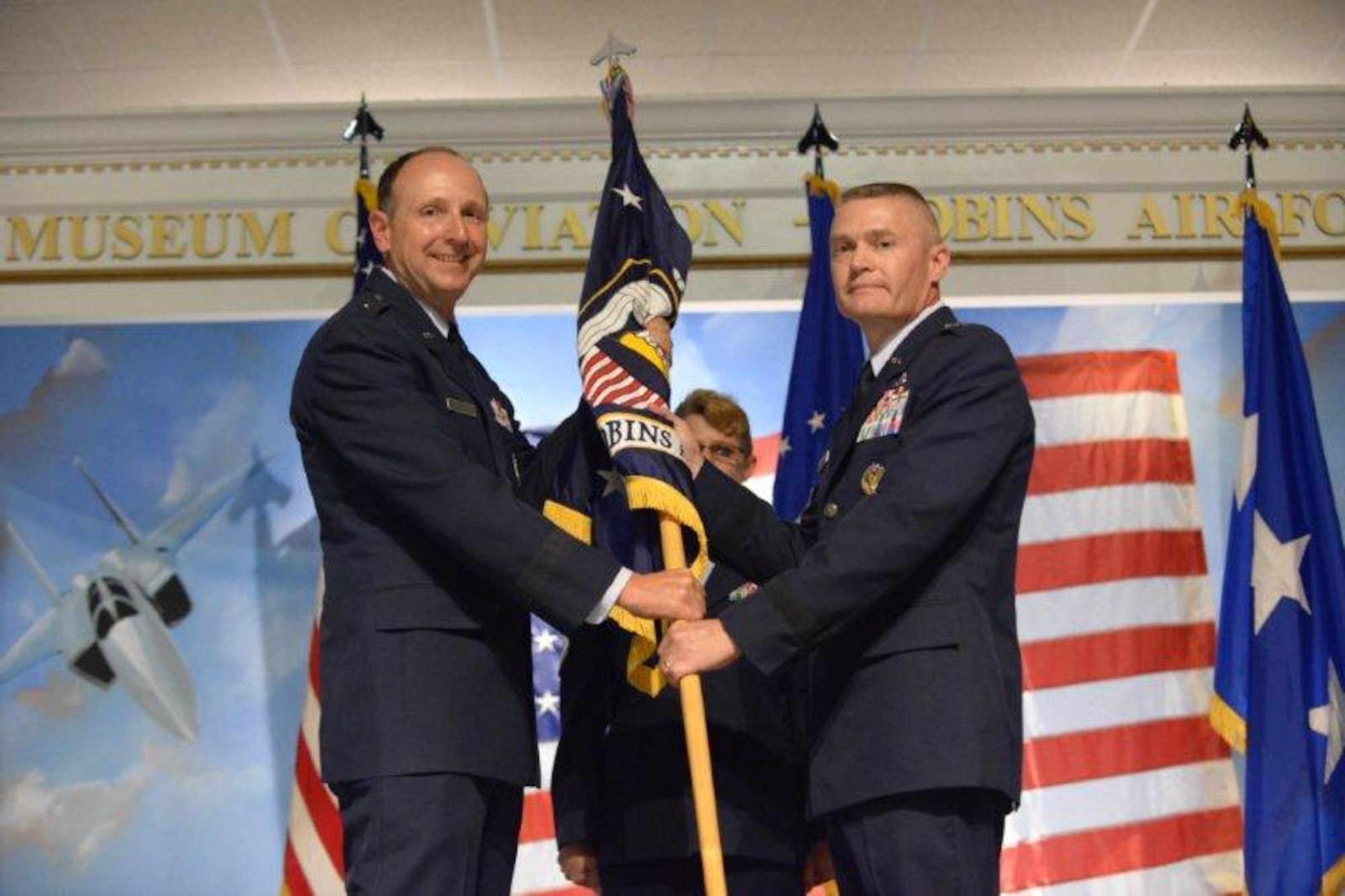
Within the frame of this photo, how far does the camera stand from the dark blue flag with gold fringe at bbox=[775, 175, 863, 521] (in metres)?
4.94

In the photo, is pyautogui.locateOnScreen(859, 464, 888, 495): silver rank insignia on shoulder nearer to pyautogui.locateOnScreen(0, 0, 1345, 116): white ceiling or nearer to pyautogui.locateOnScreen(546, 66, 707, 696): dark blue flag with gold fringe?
pyautogui.locateOnScreen(546, 66, 707, 696): dark blue flag with gold fringe

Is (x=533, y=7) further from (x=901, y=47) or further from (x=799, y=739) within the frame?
(x=799, y=739)

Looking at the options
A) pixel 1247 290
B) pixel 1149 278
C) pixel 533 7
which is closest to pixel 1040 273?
pixel 1149 278

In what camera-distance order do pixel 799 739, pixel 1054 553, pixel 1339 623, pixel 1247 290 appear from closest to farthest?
pixel 799 739, pixel 1339 623, pixel 1247 290, pixel 1054 553

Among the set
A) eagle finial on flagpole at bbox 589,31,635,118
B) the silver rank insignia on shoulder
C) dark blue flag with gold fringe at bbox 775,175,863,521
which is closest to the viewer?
the silver rank insignia on shoulder

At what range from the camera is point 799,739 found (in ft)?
10.3

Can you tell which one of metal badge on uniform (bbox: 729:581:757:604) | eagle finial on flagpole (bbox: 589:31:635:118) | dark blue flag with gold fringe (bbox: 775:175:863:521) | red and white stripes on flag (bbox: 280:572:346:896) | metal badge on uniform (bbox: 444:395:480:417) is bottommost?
red and white stripes on flag (bbox: 280:572:346:896)

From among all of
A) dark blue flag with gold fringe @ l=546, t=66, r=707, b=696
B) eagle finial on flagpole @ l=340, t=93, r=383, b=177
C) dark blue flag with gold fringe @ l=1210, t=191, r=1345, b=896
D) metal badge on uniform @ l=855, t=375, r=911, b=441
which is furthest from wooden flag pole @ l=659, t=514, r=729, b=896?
eagle finial on flagpole @ l=340, t=93, r=383, b=177

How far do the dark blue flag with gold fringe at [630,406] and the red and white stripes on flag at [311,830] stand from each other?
1.78 metres

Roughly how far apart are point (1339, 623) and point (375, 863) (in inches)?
121

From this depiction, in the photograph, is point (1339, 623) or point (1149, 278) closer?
point (1339, 623)

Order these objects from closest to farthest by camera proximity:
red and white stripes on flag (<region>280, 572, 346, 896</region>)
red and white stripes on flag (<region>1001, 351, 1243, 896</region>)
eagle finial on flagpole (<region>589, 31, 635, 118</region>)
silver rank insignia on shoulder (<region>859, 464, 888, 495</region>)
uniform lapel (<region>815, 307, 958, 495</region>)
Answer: silver rank insignia on shoulder (<region>859, 464, 888, 495</region>) → uniform lapel (<region>815, 307, 958, 495</region>) → eagle finial on flagpole (<region>589, 31, 635, 118</region>) → red and white stripes on flag (<region>280, 572, 346, 896</region>) → red and white stripes on flag (<region>1001, 351, 1243, 896</region>)

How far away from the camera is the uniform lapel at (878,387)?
2982mm

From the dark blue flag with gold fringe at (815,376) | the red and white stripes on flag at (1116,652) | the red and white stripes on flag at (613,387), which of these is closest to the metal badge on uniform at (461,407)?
the red and white stripes on flag at (613,387)
